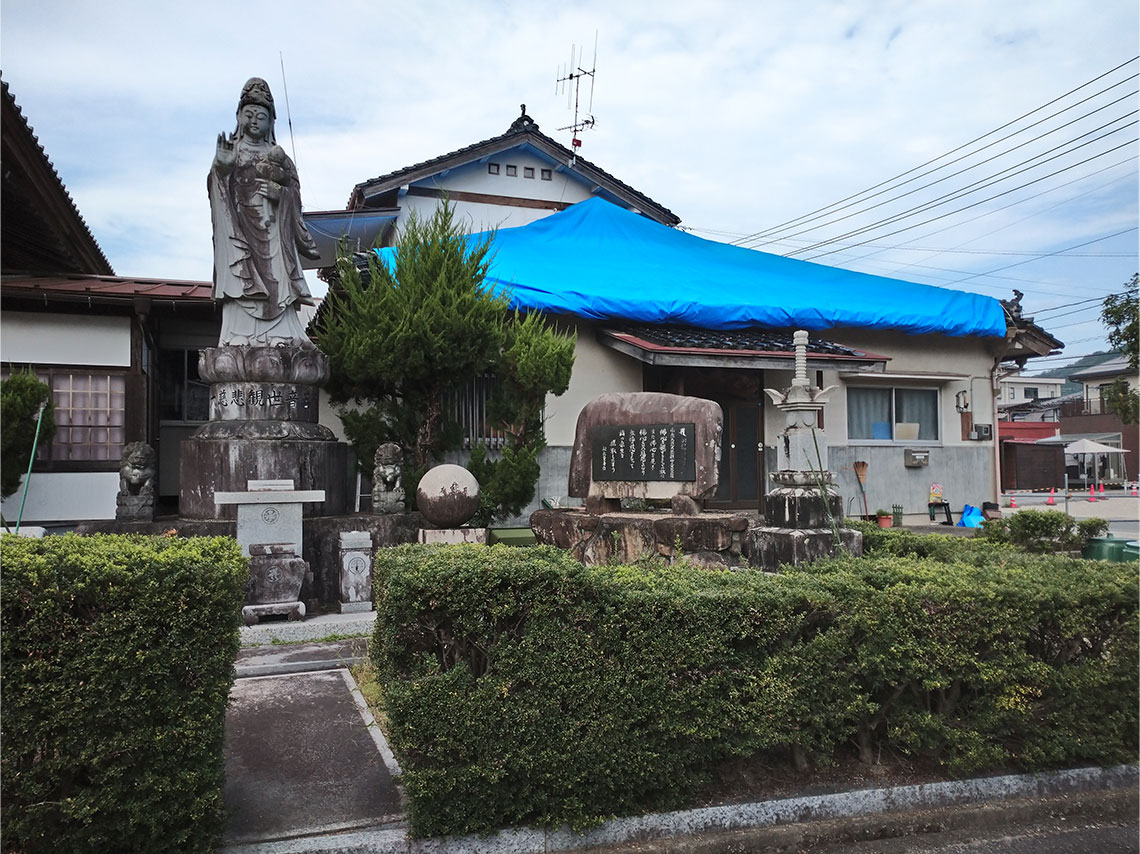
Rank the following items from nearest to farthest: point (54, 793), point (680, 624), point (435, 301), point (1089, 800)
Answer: point (54, 793) → point (680, 624) → point (1089, 800) → point (435, 301)

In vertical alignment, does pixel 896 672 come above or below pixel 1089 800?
above

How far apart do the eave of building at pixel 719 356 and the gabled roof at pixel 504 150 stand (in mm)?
5969

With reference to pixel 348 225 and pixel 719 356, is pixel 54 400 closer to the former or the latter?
pixel 348 225

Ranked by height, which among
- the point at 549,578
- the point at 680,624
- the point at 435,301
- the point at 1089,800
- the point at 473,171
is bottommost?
the point at 1089,800

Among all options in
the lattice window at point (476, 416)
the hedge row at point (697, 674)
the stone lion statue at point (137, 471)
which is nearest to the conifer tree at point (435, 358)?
the lattice window at point (476, 416)

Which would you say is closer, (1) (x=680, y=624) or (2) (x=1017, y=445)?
(1) (x=680, y=624)

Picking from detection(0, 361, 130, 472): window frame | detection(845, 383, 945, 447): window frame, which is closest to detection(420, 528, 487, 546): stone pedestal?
detection(0, 361, 130, 472): window frame

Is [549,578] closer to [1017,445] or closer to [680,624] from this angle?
[680,624]

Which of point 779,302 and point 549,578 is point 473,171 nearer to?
point 779,302

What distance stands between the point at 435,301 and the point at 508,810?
24.3 feet

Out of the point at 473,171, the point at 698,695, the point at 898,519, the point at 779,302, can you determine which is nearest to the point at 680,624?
the point at 698,695

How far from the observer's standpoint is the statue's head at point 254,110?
9289 millimetres

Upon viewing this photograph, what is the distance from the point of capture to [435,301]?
1006 centimetres

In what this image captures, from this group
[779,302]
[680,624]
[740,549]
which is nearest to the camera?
[680,624]
